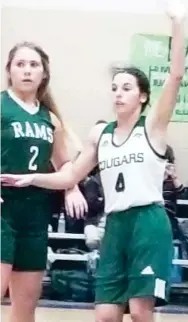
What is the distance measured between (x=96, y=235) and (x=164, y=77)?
27 cm

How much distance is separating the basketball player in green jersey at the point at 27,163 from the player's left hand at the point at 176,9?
0.20 metres

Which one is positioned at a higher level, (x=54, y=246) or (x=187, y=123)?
(x=187, y=123)

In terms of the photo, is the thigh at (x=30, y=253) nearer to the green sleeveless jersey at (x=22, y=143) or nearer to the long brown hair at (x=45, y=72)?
the green sleeveless jersey at (x=22, y=143)

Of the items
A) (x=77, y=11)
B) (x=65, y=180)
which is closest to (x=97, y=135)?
(x=65, y=180)

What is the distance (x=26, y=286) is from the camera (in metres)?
0.96

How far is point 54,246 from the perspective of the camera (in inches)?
38.0

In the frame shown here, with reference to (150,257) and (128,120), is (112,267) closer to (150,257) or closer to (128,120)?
(150,257)

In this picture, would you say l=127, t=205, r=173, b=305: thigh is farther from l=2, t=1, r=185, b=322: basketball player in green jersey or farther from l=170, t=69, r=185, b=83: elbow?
l=170, t=69, r=185, b=83: elbow

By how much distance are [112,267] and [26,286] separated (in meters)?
0.14

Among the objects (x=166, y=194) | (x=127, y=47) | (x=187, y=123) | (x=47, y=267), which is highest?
(x=127, y=47)

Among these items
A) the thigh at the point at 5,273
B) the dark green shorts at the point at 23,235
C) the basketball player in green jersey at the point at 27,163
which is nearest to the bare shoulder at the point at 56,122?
the basketball player in green jersey at the point at 27,163

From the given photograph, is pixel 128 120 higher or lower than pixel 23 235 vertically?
higher

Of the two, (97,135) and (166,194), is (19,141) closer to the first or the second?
(97,135)

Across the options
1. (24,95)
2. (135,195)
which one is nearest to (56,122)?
(24,95)
